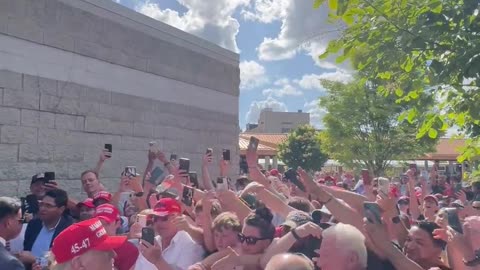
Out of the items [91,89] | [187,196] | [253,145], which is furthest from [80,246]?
[91,89]

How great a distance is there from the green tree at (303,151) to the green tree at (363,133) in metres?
13.3

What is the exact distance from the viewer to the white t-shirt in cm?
419

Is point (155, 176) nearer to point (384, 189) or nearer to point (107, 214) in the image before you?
point (107, 214)

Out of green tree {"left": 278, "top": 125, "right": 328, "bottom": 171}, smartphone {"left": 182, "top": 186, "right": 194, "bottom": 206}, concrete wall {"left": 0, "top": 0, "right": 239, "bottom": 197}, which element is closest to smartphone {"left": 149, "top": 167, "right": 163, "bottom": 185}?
smartphone {"left": 182, "top": 186, "right": 194, "bottom": 206}

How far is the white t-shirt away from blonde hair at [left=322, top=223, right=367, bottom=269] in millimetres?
1605

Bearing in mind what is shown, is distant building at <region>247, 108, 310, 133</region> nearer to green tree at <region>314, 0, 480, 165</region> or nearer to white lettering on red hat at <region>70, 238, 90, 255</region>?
green tree at <region>314, 0, 480, 165</region>

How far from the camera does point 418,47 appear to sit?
458cm

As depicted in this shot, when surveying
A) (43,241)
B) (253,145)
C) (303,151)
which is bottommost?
(43,241)

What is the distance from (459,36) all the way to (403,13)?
0.52 meters

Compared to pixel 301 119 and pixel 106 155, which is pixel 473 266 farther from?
pixel 301 119

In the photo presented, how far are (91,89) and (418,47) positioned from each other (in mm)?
5658

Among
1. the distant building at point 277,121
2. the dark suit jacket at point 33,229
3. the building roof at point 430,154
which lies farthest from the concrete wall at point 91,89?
the distant building at point 277,121

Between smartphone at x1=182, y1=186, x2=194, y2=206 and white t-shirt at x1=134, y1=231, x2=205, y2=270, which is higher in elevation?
smartphone at x1=182, y1=186, x2=194, y2=206

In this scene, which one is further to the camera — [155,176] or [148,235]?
[155,176]
